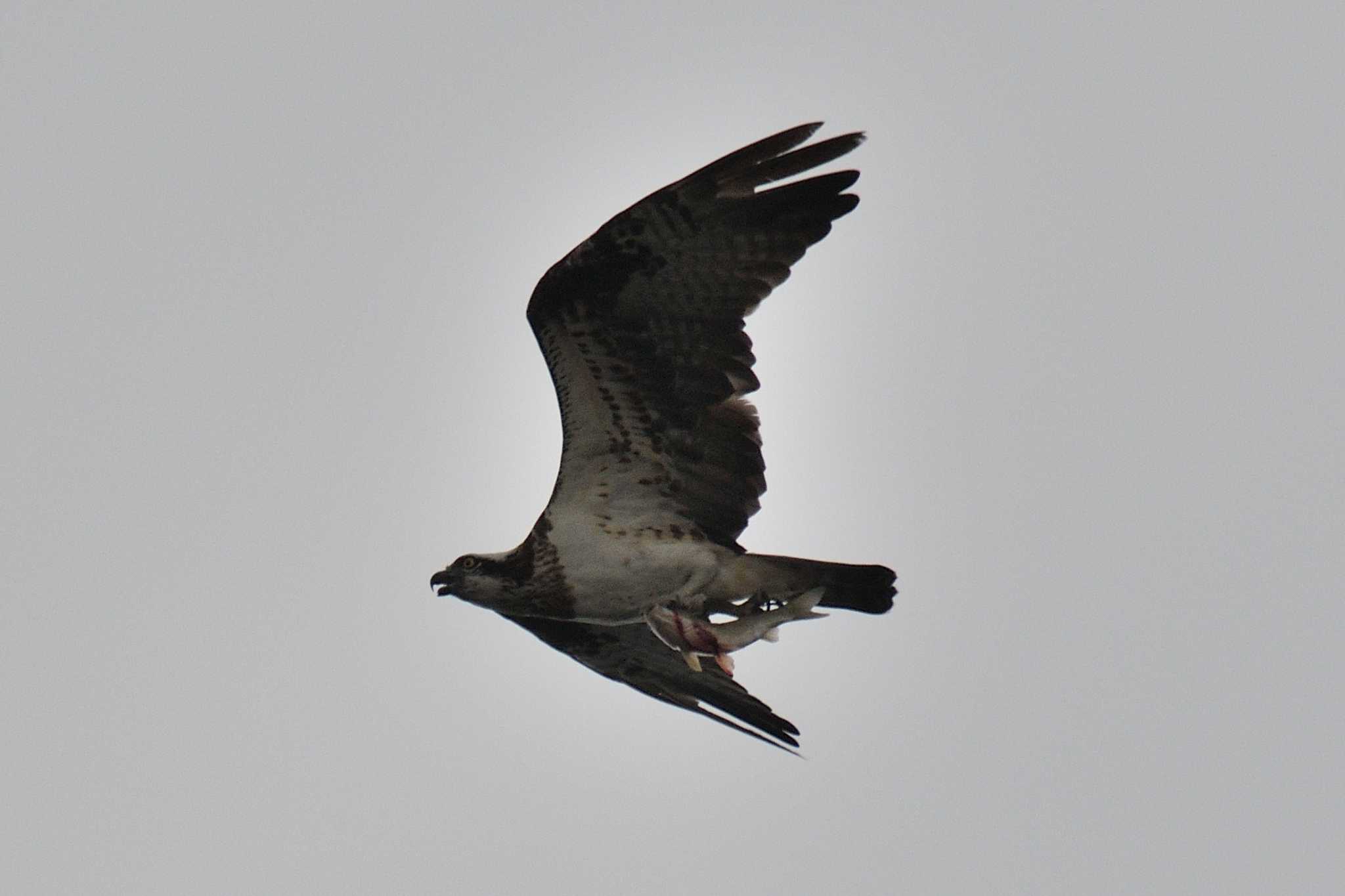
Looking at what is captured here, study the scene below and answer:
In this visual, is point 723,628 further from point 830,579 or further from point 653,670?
point 653,670

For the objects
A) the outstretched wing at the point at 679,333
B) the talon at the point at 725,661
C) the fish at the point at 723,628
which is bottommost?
the talon at the point at 725,661

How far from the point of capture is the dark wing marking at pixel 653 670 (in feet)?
45.7

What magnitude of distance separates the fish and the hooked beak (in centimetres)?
123

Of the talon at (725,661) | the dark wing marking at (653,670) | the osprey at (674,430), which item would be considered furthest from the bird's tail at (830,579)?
the dark wing marking at (653,670)

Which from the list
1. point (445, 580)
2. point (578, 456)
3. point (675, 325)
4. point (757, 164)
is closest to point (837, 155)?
point (757, 164)

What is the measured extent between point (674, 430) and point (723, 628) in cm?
121

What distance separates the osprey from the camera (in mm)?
12469

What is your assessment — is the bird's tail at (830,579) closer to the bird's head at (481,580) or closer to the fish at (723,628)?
the fish at (723,628)

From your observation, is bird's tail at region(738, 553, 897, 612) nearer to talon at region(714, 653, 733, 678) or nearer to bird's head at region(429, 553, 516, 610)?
talon at region(714, 653, 733, 678)

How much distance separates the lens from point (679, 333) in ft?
41.9

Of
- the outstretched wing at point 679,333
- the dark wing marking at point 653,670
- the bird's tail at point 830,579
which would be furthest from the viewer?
the dark wing marking at point 653,670

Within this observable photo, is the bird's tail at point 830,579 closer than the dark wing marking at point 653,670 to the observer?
Yes

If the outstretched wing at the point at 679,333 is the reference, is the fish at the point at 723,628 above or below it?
below

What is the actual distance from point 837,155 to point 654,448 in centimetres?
215
